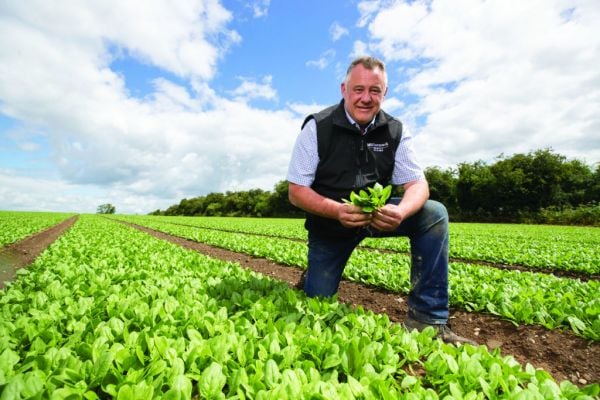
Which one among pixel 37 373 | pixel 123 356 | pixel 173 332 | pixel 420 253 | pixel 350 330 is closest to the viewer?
pixel 37 373

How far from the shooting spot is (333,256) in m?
3.80

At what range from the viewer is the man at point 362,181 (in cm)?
338

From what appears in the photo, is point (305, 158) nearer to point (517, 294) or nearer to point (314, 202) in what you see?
point (314, 202)

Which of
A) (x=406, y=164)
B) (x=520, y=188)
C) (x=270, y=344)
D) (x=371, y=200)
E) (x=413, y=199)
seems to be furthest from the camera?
(x=520, y=188)

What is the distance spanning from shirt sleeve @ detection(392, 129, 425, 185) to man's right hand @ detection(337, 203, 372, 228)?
3.49ft

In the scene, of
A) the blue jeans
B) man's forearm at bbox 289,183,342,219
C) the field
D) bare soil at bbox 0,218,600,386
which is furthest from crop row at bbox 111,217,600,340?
man's forearm at bbox 289,183,342,219

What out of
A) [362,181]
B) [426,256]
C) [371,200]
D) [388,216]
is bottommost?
[426,256]

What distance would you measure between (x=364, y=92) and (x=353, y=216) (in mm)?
1448

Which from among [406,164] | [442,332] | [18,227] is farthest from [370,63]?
[18,227]

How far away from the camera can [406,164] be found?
389 cm

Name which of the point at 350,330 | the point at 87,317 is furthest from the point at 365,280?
the point at 87,317

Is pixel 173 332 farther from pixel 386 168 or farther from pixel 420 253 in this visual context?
pixel 386 168

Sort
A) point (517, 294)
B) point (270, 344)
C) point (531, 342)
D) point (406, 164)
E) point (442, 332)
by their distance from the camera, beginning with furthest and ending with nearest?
point (517, 294)
point (406, 164)
point (531, 342)
point (442, 332)
point (270, 344)

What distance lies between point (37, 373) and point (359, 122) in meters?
3.34
